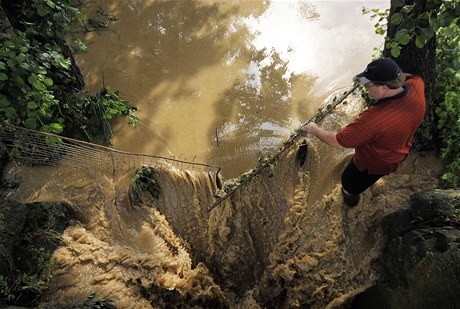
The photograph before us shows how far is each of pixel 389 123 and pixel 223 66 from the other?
3692mm

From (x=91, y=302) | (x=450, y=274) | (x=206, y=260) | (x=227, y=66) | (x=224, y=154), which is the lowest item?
(x=450, y=274)

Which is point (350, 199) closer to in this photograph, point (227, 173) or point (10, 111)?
point (227, 173)

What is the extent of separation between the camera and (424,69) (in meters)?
3.48

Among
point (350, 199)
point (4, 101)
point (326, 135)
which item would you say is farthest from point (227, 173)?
point (4, 101)

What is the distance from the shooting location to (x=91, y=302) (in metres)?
2.98

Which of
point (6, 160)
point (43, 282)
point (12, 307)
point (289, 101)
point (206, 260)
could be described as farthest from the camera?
point (289, 101)

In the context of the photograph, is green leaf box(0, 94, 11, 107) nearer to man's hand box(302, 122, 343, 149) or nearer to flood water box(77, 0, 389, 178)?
flood water box(77, 0, 389, 178)

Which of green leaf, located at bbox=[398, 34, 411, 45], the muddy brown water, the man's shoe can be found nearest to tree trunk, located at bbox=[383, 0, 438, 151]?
the muddy brown water

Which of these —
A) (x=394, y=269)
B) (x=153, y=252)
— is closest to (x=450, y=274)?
(x=394, y=269)

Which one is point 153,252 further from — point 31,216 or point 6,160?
point 6,160

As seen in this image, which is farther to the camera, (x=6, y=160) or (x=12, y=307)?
(x=6, y=160)

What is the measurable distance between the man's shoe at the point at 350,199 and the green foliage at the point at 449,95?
99cm

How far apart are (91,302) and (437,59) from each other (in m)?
4.55

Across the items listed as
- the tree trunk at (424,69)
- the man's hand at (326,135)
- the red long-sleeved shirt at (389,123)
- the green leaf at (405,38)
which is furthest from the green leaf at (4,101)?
the tree trunk at (424,69)
